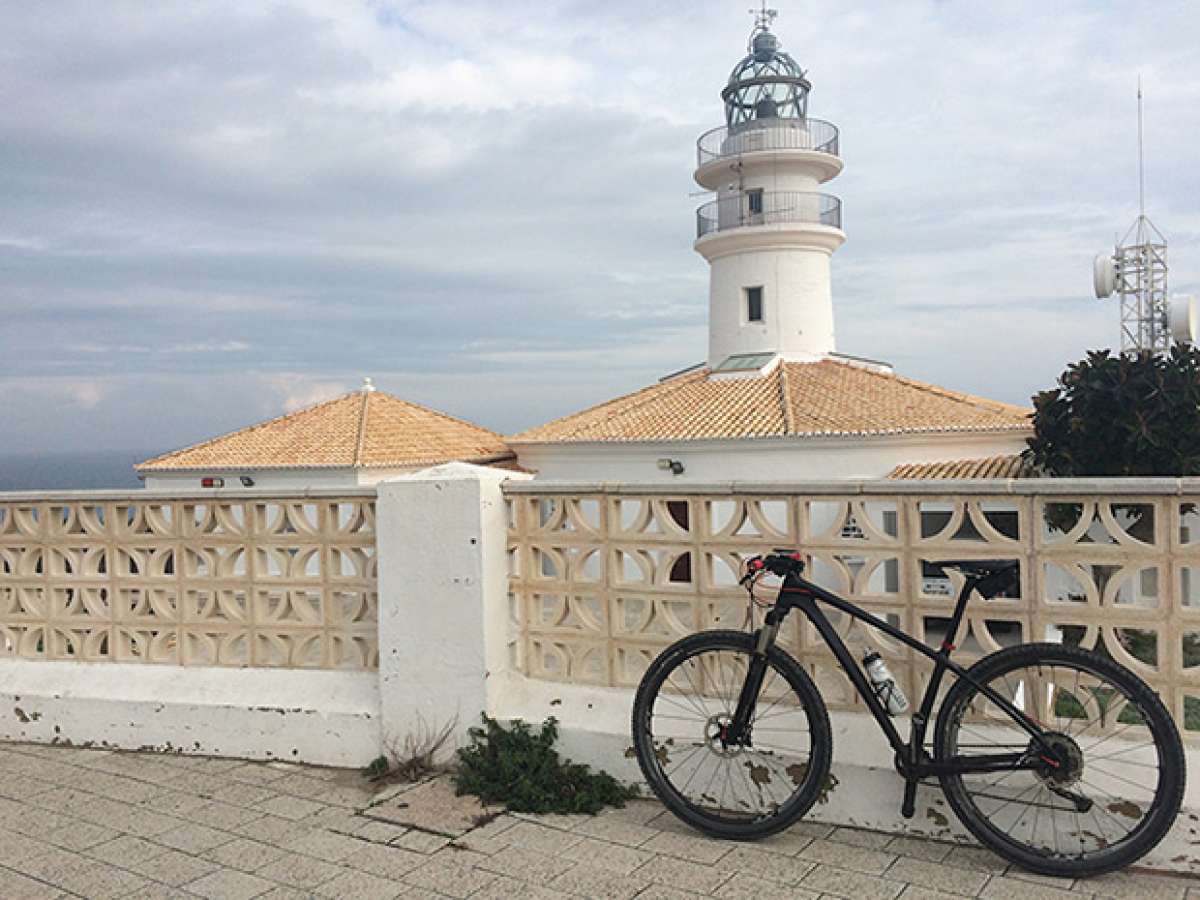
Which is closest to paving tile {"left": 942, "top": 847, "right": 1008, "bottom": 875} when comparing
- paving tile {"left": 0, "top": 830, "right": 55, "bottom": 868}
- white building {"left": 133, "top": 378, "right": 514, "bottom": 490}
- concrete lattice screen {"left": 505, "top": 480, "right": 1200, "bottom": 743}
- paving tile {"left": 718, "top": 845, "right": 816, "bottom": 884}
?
paving tile {"left": 718, "top": 845, "right": 816, "bottom": 884}

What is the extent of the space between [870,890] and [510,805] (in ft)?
5.19

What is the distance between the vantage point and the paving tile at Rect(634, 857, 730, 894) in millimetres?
3592

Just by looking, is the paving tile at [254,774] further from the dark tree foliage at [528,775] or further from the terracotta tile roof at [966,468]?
the terracotta tile roof at [966,468]

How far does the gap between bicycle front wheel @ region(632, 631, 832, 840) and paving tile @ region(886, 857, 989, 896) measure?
1.26 feet

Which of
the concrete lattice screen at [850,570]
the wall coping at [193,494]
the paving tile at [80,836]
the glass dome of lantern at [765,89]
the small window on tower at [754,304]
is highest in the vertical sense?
the glass dome of lantern at [765,89]

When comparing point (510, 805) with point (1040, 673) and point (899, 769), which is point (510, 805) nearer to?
point (899, 769)

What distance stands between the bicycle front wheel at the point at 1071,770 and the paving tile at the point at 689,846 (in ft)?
2.88

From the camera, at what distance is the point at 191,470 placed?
25531mm

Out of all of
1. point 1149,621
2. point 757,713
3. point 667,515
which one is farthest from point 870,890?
point 667,515

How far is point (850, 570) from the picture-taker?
446cm

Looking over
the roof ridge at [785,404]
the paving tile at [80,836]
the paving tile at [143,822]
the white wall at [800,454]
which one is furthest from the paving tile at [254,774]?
the roof ridge at [785,404]

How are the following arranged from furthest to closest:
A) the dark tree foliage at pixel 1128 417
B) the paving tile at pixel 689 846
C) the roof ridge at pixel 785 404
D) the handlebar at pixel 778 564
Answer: the roof ridge at pixel 785 404 → the dark tree foliage at pixel 1128 417 → the handlebar at pixel 778 564 → the paving tile at pixel 689 846

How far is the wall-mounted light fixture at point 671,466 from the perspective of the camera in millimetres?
21234

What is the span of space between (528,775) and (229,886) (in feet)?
4.30
